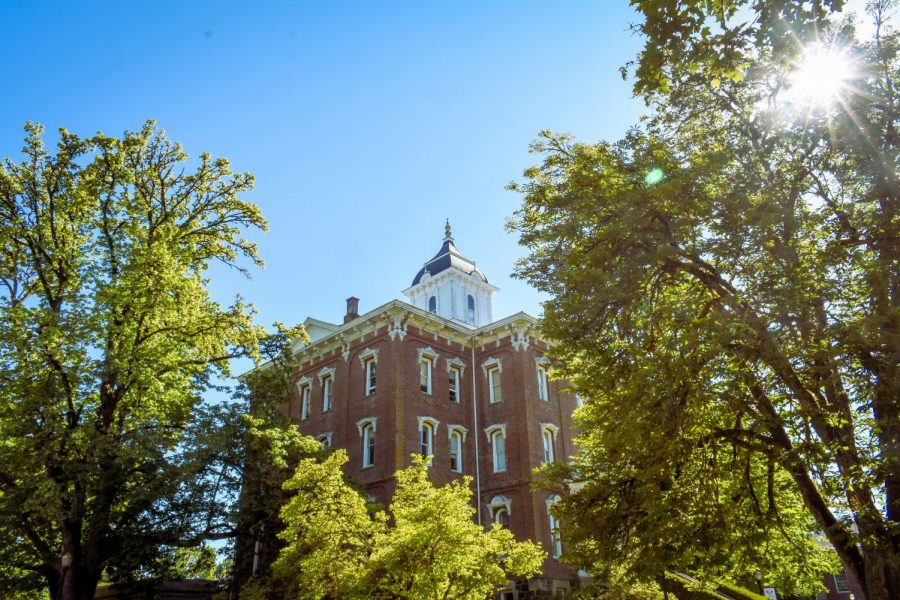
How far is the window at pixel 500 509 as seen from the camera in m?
28.8

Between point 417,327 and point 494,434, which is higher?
point 417,327

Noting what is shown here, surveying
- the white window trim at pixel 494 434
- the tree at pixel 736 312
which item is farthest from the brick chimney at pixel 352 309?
the tree at pixel 736 312

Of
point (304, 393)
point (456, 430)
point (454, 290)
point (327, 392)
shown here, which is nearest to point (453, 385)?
point (456, 430)

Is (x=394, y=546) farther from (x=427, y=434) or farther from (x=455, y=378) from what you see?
(x=455, y=378)

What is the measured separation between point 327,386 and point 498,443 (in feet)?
31.2

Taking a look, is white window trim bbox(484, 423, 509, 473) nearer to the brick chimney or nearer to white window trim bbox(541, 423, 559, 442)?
white window trim bbox(541, 423, 559, 442)

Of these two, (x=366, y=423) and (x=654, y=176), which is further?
(x=366, y=423)

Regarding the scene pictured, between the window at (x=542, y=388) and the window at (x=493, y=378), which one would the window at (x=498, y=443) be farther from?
the window at (x=542, y=388)

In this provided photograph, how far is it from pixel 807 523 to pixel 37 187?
23.8m

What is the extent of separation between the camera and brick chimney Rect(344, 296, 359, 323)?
35938 mm

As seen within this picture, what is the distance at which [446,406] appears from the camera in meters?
31.7

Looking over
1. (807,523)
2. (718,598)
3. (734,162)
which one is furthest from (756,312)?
(718,598)

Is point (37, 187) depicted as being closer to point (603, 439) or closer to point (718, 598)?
point (603, 439)

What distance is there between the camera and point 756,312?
34.6 feet
